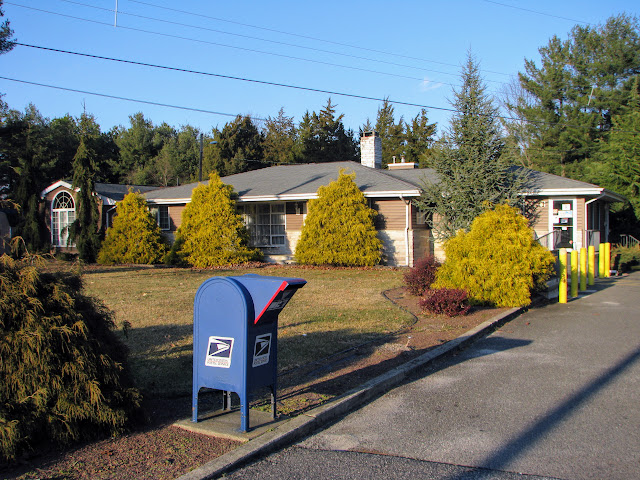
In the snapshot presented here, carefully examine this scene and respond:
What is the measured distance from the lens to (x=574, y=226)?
1878 centimetres

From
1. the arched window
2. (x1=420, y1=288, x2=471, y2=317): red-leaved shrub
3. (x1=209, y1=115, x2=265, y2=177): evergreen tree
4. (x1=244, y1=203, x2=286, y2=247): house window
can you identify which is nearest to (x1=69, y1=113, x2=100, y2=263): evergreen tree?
the arched window

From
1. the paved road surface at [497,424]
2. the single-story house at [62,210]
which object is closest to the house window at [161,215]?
the single-story house at [62,210]

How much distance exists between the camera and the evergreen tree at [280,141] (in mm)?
47562

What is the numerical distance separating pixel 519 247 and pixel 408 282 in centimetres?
271

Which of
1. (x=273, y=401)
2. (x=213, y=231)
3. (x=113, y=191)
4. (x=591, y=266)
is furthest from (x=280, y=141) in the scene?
(x=273, y=401)

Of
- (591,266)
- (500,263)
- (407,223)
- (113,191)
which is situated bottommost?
(591,266)

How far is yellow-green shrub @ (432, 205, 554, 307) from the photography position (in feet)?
35.4

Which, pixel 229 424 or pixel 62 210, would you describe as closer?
pixel 229 424

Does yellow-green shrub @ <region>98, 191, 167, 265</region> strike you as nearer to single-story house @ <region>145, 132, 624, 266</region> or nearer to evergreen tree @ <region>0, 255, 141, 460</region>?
single-story house @ <region>145, 132, 624, 266</region>

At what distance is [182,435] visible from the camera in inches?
178

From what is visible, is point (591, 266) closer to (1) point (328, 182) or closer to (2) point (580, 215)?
(2) point (580, 215)

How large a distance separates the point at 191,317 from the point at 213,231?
421 inches

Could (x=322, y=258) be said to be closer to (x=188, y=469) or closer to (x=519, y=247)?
(x=519, y=247)

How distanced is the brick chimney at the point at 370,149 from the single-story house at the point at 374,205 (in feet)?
0.15
